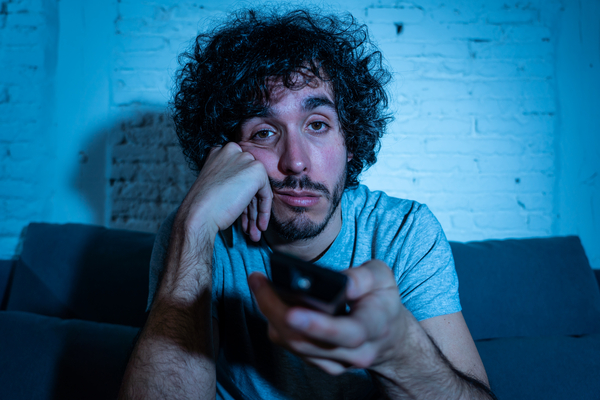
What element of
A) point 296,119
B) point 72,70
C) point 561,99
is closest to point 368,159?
point 296,119

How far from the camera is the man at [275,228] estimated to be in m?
0.71

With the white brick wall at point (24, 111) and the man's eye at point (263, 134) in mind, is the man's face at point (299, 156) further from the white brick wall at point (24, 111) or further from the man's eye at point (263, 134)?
the white brick wall at point (24, 111)

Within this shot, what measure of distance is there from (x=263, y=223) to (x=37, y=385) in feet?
2.73

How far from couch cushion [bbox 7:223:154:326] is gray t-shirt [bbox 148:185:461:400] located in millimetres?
340

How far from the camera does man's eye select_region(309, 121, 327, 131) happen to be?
0.99 meters

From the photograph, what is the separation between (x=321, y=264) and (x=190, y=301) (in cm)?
43

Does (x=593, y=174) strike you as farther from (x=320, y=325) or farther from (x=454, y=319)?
(x=320, y=325)

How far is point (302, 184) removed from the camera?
0.93 metres

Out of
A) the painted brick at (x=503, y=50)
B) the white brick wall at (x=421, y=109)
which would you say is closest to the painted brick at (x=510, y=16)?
the white brick wall at (x=421, y=109)

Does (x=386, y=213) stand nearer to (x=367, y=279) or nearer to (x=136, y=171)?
(x=367, y=279)

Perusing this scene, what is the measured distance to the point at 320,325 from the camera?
1.07ft

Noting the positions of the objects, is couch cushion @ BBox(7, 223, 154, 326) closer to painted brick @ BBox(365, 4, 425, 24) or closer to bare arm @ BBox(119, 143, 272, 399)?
bare arm @ BBox(119, 143, 272, 399)

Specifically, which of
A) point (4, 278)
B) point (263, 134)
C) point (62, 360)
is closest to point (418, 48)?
point (263, 134)

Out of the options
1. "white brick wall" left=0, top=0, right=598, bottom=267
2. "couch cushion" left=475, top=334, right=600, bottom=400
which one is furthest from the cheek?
"couch cushion" left=475, top=334, right=600, bottom=400
